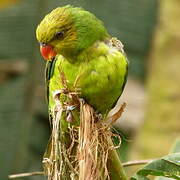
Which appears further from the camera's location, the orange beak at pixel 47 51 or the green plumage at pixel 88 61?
the green plumage at pixel 88 61

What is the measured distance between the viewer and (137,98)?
7.15 meters

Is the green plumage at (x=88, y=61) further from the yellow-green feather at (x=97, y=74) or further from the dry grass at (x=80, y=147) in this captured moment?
the dry grass at (x=80, y=147)

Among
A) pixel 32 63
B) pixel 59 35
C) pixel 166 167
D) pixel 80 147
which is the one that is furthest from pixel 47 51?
pixel 32 63

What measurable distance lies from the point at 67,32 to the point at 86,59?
0.15 metres

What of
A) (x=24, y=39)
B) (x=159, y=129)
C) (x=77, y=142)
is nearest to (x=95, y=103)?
(x=77, y=142)

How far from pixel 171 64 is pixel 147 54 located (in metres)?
1.40

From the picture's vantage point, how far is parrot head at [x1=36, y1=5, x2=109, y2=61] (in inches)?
107

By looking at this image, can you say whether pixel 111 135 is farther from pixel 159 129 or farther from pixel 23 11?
pixel 23 11

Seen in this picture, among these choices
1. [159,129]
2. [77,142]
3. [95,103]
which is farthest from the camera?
[159,129]

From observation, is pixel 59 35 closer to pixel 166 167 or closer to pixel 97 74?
pixel 97 74

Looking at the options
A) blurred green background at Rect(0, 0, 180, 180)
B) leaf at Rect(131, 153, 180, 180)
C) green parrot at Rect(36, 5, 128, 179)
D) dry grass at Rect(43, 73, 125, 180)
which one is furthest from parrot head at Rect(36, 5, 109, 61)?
blurred green background at Rect(0, 0, 180, 180)

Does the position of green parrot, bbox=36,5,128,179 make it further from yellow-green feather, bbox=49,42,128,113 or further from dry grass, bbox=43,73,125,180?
dry grass, bbox=43,73,125,180

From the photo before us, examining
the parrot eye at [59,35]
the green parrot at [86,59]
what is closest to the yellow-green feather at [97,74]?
the green parrot at [86,59]

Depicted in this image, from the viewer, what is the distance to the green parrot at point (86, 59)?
2.82 m
